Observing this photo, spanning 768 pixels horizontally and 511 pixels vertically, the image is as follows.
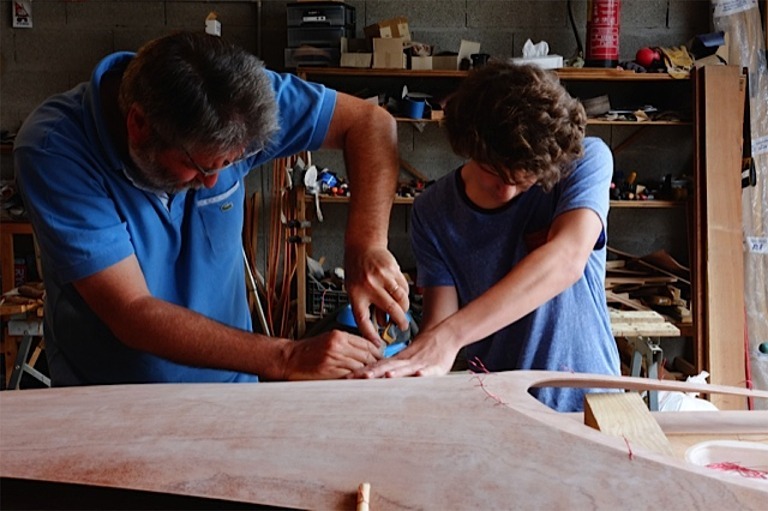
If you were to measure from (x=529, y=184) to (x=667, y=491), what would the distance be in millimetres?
844

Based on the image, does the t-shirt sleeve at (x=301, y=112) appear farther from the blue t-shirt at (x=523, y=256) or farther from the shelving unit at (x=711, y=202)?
the shelving unit at (x=711, y=202)

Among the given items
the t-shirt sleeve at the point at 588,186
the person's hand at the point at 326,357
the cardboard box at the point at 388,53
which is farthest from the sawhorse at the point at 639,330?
the person's hand at the point at 326,357

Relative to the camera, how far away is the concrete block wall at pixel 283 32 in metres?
4.69

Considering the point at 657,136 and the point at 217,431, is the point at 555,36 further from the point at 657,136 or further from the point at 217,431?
the point at 217,431

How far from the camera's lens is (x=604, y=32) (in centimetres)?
424

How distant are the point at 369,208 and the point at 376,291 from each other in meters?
0.25

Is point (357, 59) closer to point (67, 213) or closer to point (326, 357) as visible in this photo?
point (67, 213)

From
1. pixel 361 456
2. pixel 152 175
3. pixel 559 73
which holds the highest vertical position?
pixel 559 73

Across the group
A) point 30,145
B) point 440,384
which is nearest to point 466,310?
point 440,384

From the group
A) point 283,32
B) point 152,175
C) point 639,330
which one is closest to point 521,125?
point 152,175

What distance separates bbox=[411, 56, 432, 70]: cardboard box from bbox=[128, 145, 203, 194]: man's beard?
2766 millimetres

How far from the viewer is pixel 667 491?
3.90 feet

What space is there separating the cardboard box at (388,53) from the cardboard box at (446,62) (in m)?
0.20

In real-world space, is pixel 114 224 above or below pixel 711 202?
above
